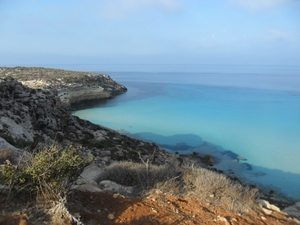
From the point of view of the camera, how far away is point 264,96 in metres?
42.0

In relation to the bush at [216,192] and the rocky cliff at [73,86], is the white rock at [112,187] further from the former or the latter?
the rocky cliff at [73,86]

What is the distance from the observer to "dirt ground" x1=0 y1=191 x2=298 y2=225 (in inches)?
139

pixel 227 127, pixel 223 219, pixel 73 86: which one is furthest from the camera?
pixel 73 86

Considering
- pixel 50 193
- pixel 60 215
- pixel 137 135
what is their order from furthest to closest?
pixel 137 135
pixel 50 193
pixel 60 215

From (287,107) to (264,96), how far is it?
30.0ft

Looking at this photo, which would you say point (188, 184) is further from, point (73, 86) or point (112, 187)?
point (73, 86)

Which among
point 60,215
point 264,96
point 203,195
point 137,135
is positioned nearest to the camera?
point 60,215

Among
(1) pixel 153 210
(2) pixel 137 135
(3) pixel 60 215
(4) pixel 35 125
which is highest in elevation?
(3) pixel 60 215

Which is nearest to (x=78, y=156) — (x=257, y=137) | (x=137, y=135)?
(x=137, y=135)

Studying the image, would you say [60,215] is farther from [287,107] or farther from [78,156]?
[287,107]

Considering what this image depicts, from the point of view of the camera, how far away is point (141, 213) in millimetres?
4074

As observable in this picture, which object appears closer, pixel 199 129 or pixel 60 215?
pixel 60 215

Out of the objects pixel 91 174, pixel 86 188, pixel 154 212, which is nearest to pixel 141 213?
pixel 154 212

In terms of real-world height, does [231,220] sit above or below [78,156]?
below
